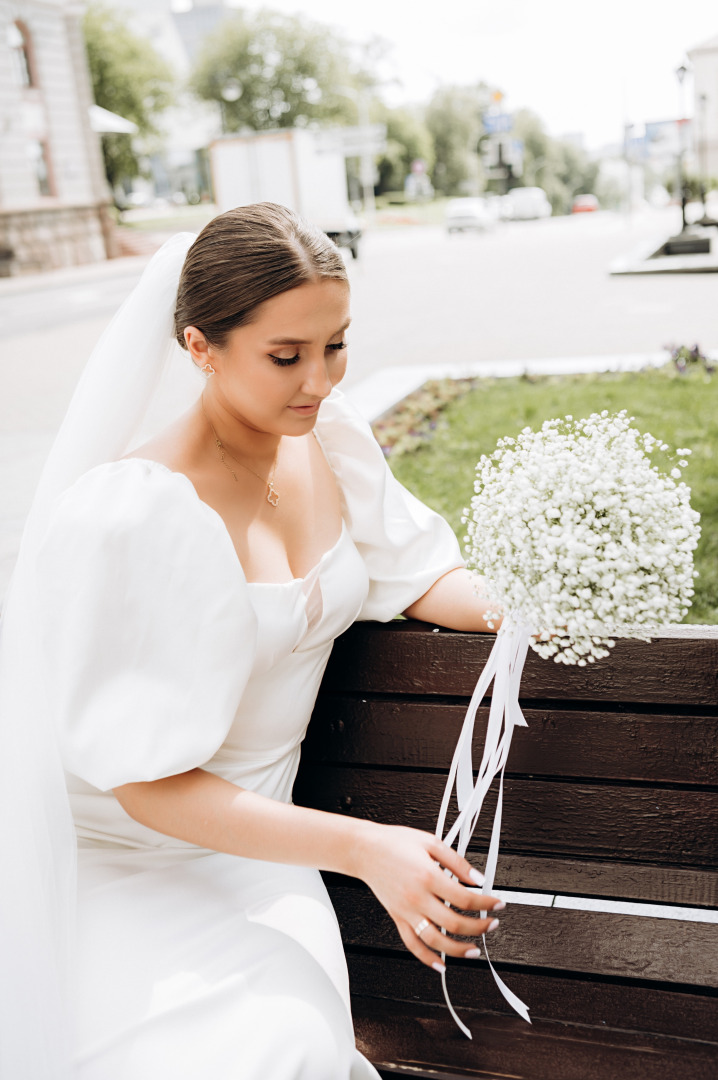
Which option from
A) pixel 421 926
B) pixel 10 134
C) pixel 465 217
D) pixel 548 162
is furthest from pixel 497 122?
pixel 421 926

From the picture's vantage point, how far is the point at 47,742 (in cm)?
152

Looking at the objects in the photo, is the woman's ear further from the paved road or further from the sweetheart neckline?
the paved road

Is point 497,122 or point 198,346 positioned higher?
point 497,122

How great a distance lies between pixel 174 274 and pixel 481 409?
18.6ft

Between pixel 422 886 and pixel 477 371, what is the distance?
758cm

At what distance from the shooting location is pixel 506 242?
32.6 metres

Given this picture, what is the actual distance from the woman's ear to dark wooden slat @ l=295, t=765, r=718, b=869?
0.80 metres

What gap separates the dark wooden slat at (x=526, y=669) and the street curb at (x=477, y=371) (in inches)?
218

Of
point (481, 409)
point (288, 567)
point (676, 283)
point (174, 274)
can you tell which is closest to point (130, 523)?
point (288, 567)

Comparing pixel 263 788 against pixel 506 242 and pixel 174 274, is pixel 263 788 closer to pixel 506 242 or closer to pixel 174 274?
pixel 174 274

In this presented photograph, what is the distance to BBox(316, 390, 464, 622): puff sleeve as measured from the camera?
6.24ft

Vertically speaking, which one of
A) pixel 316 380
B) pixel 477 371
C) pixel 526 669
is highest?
pixel 316 380

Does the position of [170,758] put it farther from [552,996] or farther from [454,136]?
[454,136]

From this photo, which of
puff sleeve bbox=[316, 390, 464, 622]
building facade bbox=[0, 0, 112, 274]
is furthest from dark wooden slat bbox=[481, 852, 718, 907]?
building facade bbox=[0, 0, 112, 274]
